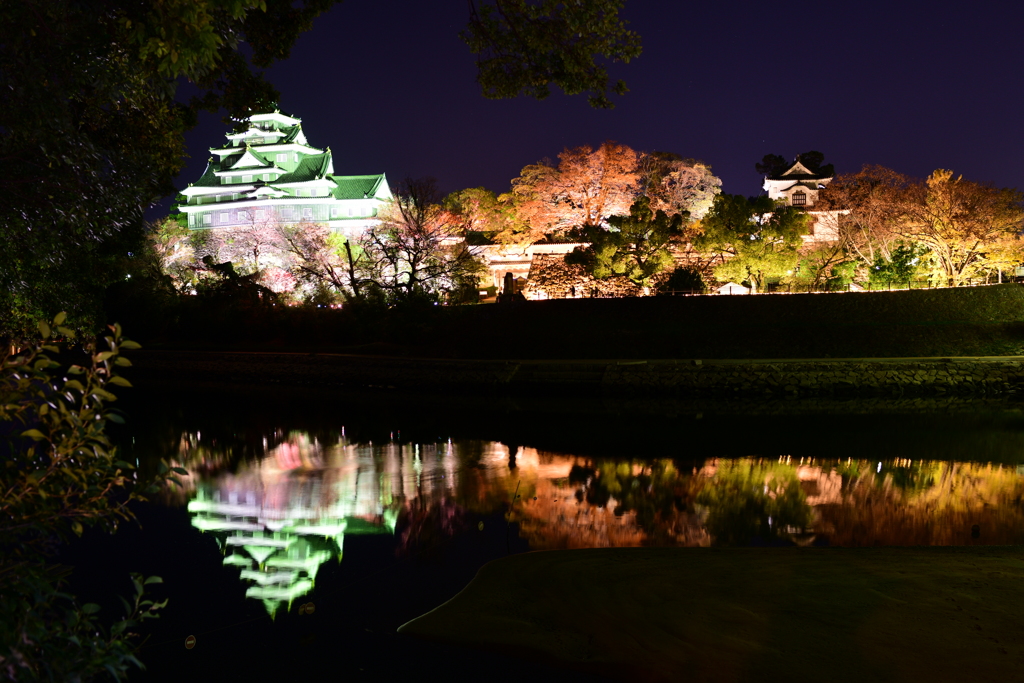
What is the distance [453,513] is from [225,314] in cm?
2560

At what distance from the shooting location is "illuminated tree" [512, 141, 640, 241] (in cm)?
3759

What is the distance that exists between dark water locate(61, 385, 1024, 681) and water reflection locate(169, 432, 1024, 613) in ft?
0.15

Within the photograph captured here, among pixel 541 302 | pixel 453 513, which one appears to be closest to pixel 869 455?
pixel 453 513

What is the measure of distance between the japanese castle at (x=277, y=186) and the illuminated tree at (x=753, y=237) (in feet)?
79.5

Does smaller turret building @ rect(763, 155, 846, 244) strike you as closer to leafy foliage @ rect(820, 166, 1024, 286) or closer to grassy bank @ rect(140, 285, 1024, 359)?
leafy foliage @ rect(820, 166, 1024, 286)

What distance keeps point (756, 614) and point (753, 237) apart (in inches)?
1010

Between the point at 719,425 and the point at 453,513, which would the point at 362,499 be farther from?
the point at 719,425

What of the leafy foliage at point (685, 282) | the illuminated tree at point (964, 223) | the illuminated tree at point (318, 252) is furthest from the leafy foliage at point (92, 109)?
the illuminated tree at point (964, 223)

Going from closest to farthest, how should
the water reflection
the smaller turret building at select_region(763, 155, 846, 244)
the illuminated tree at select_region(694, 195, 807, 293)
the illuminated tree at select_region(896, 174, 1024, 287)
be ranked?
1. the water reflection
2. the illuminated tree at select_region(896, 174, 1024, 287)
3. the illuminated tree at select_region(694, 195, 807, 293)
4. the smaller turret building at select_region(763, 155, 846, 244)

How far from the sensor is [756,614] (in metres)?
5.46

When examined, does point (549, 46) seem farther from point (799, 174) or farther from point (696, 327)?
point (799, 174)

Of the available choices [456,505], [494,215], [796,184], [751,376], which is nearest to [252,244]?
[494,215]

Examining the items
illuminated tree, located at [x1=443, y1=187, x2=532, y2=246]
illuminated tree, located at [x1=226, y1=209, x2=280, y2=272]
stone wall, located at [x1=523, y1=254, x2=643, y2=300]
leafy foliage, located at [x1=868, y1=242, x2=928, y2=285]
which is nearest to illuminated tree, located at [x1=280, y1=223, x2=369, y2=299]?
illuminated tree, located at [x1=226, y1=209, x2=280, y2=272]

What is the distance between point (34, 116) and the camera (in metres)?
5.24
